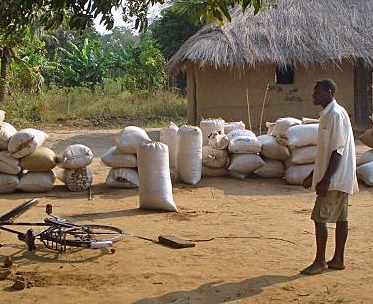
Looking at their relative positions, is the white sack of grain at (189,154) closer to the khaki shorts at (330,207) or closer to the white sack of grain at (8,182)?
the white sack of grain at (8,182)

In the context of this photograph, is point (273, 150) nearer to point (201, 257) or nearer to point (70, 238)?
point (201, 257)

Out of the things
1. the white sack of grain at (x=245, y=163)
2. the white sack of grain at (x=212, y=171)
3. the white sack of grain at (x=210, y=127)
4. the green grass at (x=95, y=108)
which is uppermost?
the green grass at (x=95, y=108)

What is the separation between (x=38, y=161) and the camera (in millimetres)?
8742

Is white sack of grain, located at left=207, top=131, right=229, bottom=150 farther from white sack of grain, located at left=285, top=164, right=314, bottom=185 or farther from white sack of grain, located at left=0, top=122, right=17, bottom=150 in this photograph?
white sack of grain, located at left=0, top=122, right=17, bottom=150

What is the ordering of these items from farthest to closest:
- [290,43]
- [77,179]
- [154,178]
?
[290,43] < [77,179] < [154,178]

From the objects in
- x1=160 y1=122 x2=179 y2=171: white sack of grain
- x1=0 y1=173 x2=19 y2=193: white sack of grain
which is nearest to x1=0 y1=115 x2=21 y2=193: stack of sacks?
x1=0 y1=173 x2=19 y2=193: white sack of grain

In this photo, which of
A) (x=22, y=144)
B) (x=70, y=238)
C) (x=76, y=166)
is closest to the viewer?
(x=70, y=238)

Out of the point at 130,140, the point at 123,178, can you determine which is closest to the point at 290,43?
the point at 130,140

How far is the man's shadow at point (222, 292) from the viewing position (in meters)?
4.43

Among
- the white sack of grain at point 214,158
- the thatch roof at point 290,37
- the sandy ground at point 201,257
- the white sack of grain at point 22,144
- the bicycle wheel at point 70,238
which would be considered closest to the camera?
the sandy ground at point 201,257

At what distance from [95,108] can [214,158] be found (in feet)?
38.8

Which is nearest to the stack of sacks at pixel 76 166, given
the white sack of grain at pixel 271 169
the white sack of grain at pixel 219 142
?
the white sack of grain at pixel 219 142

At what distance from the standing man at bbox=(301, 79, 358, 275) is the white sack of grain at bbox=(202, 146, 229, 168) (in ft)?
15.4

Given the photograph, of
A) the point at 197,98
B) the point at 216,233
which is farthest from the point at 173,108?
the point at 216,233
